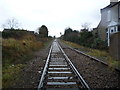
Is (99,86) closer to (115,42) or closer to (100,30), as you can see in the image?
(115,42)

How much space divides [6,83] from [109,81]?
391 cm

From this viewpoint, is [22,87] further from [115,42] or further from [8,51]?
[115,42]

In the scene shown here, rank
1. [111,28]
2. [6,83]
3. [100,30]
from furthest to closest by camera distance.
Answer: [100,30], [111,28], [6,83]

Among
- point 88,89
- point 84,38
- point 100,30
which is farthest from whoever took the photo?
point 100,30

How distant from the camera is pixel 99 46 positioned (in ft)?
87.2

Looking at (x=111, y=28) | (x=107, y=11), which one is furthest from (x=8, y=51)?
(x=107, y=11)

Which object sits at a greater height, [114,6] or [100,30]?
[114,6]

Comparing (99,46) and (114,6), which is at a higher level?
(114,6)

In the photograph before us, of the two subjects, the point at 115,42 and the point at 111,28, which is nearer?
the point at 115,42

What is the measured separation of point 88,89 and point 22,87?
2269mm

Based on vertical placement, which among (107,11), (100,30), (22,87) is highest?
(107,11)

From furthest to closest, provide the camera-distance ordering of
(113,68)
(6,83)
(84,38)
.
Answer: (84,38) < (113,68) < (6,83)

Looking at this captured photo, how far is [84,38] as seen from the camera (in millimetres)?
34625

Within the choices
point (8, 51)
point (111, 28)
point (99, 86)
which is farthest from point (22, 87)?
point (111, 28)
